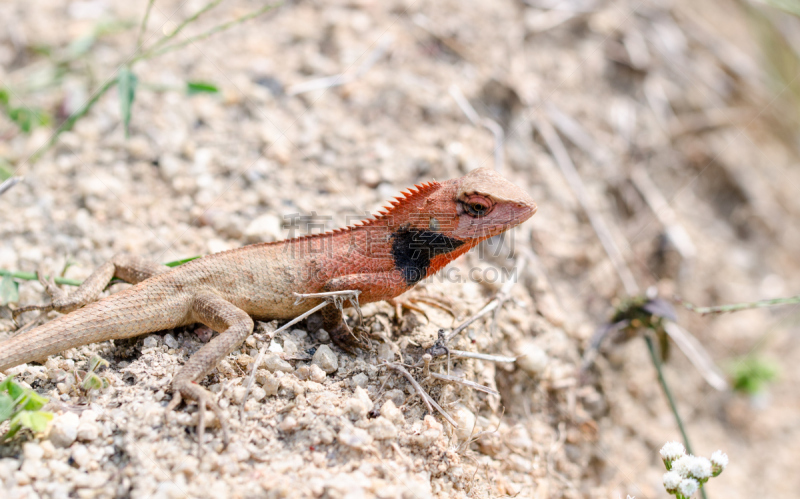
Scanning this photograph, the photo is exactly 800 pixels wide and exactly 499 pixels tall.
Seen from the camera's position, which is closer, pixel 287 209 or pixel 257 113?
pixel 287 209

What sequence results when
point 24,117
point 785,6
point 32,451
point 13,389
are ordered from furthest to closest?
point 785,6 → point 24,117 → point 13,389 → point 32,451

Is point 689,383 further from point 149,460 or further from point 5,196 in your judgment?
point 5,196

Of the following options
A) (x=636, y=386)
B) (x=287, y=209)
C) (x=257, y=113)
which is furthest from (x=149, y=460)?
(x=636, y=386)

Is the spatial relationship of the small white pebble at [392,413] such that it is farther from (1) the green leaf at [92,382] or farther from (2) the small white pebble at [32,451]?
(2) the small white pebble at [32,451]

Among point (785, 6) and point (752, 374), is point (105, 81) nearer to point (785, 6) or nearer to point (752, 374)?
point (785, 6)

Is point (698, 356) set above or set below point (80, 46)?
below

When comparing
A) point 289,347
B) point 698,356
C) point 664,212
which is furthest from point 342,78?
point 698,356

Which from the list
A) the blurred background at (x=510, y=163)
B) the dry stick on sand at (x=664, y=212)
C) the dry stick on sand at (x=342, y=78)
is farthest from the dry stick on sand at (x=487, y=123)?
the dry stick on sand at (x=664, y=212)
